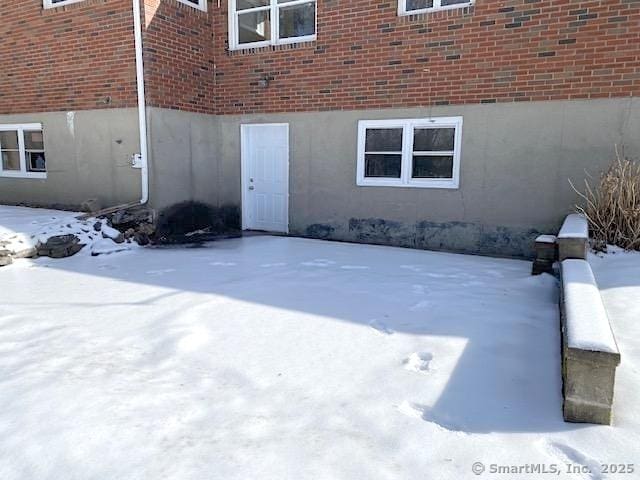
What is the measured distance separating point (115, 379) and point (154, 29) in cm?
691

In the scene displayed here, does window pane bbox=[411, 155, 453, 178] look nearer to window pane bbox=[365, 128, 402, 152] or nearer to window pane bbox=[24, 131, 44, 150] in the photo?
window pane bbox=[365, 128, 402, 152]

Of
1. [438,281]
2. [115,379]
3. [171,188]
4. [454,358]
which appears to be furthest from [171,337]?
[171,188]

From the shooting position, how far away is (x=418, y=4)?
24.7 ft

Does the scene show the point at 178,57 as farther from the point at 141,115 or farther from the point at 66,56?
the point at 66,56

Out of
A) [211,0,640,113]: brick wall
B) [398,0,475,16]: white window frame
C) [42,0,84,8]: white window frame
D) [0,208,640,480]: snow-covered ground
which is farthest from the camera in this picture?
[42,0,84,8]: white window frame

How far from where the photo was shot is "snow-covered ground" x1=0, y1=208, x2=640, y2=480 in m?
2.34

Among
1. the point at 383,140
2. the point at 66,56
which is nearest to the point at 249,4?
the point at 66,56

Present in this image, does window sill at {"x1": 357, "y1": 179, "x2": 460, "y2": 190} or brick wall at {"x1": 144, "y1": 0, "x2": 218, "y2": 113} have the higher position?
brick wall at {"x1": 144, "y1": 0, "x2": 218, "y2": 113}

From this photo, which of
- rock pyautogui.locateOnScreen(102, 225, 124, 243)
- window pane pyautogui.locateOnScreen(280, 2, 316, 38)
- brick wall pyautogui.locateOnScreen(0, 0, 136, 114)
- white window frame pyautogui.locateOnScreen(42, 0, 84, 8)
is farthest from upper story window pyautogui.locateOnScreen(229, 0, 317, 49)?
rock pyautogui.locateOnScreen(102, 225, 124, 243)

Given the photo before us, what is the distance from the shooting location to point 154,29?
818 centimetres

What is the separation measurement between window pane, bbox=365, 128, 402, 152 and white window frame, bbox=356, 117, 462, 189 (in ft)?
0.23

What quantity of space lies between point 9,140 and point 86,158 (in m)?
2.46

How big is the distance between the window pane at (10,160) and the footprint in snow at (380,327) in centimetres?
929

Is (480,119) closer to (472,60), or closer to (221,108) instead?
(472,60)
